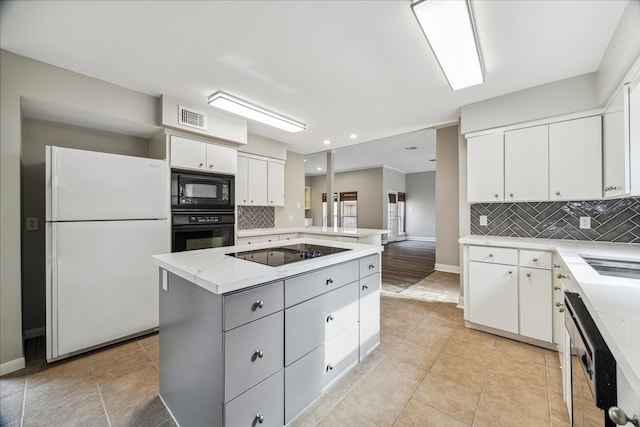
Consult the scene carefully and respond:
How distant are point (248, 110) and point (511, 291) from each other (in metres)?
3.29

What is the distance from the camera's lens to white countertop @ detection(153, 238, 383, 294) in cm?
115

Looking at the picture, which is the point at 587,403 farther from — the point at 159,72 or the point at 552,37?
the point at 159,72

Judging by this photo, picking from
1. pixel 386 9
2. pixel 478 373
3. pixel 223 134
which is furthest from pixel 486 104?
pixel 223 134

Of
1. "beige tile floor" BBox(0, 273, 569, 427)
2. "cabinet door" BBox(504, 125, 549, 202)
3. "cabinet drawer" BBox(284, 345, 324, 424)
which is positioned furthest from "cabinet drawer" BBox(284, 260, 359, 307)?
"cabinet door" BBox(504, 125, 549, 202)

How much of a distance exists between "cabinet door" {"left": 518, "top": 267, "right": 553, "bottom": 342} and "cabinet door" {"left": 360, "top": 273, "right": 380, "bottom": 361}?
4.40ft

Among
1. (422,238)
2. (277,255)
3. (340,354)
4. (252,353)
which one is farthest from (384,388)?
(422,238)

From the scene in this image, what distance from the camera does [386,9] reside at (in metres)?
1.63

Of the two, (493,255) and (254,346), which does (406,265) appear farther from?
(254,346)

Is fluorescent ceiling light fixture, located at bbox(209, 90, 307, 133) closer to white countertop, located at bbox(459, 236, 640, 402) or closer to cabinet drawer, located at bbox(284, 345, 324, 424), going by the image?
cabinet drawer, located at bbox(284, 345, 324, 424)

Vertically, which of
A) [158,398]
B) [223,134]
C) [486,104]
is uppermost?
[486,104]

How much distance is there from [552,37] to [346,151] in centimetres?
476

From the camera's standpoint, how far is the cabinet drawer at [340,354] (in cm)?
172

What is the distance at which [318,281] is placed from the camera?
1.62 meters

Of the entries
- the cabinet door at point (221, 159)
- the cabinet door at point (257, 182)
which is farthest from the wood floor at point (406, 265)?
the cabinet door at point (221, 159)
